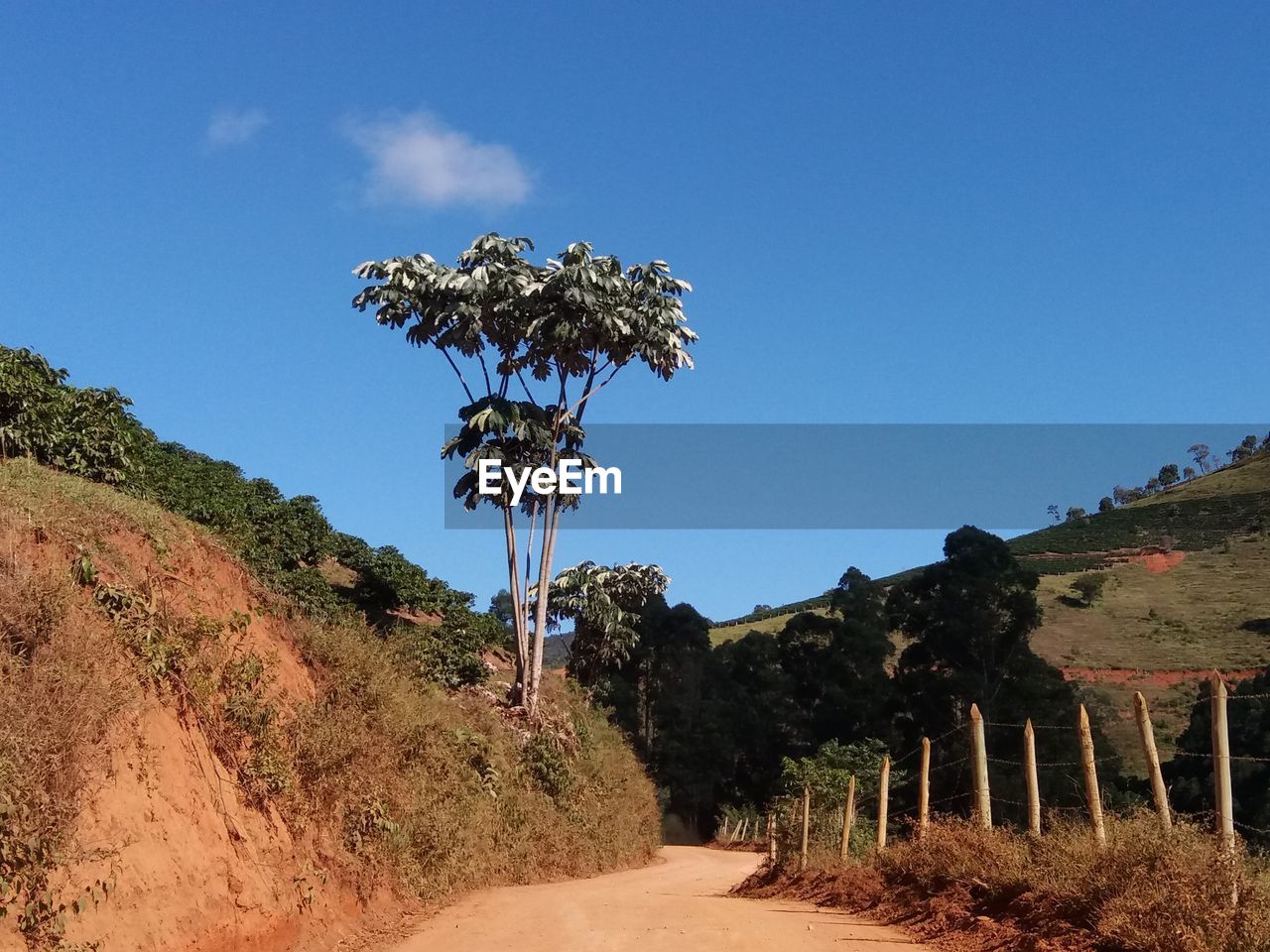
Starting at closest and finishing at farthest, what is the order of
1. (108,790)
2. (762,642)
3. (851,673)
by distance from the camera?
(108,790) → (851,673) → (762,642)

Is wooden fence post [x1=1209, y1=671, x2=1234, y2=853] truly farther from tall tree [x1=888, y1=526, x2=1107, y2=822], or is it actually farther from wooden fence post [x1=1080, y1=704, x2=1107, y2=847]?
tall tree [x1=888, y1=526, x2=1107, y2=822]

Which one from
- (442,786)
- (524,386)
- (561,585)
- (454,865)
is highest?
(524,386)

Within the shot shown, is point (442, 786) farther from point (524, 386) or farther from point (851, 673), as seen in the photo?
point (851, 673)

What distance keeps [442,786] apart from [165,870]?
10.1 m

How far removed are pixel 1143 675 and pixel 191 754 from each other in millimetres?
58872

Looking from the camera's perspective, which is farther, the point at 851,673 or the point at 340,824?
the point at 851,673

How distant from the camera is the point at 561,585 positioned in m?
44.8

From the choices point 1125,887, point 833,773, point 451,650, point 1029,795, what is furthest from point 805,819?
point 451,650

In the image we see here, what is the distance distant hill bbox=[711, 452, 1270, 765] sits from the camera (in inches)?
2312

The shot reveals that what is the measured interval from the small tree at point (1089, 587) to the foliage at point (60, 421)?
2836 inches

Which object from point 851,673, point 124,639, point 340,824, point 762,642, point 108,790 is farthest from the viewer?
point 762,642

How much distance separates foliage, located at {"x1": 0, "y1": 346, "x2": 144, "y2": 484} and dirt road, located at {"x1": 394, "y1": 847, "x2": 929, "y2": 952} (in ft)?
32.7

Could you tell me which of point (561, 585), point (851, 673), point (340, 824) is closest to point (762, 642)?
point (851, 673)

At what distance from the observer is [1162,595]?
255ft
